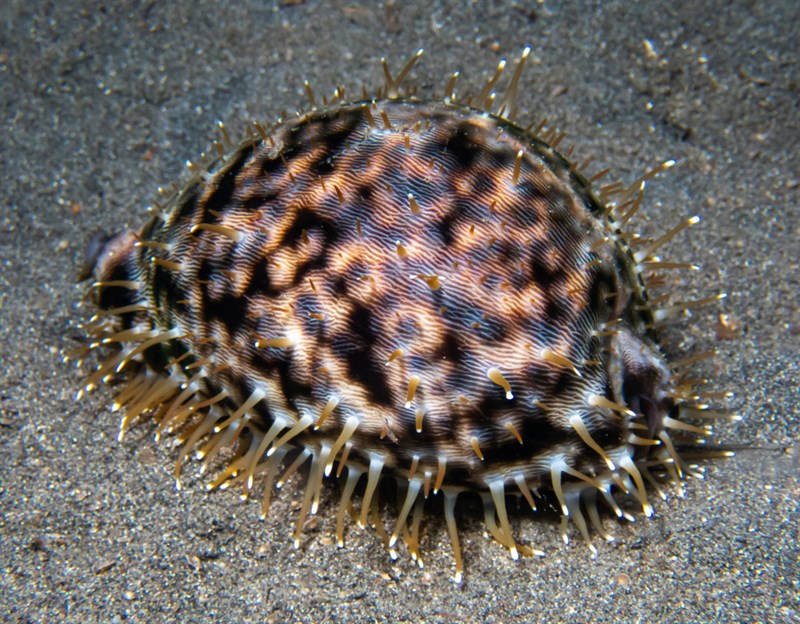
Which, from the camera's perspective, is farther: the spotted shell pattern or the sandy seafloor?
the sandy seafloor

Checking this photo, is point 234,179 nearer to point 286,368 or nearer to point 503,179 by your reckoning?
point 286,368

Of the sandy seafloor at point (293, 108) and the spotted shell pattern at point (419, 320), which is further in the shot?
the sandy seafloor at point (293, 108)

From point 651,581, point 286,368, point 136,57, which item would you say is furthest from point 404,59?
point 651,581

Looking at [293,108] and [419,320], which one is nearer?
[419,320]
